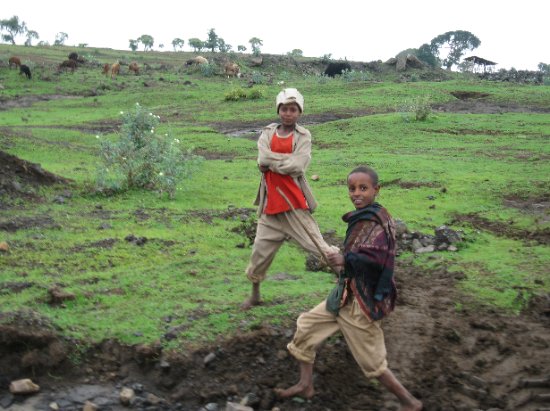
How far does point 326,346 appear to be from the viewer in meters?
4.60

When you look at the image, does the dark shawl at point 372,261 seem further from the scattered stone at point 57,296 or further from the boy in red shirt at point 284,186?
the scattered stone at point 57,296

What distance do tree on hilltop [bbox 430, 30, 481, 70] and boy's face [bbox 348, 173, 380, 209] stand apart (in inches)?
2875


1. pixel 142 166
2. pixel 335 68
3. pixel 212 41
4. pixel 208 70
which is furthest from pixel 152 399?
pixel 212 41

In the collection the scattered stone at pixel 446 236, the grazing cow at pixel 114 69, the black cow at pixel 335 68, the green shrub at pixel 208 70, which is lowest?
the scattered stone at pixel 446 236

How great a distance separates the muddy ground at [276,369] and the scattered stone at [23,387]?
0.04m

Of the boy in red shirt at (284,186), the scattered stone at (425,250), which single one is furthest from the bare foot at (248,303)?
the scattered stone at (425,250)

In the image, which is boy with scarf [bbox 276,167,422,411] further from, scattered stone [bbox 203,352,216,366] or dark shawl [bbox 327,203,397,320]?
scattered stone [bbox 203,352,216,366]

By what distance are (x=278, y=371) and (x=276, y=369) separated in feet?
0.08

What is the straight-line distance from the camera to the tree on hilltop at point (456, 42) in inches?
2854

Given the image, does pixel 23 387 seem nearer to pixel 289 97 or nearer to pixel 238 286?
pixel 238 286

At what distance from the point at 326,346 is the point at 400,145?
38.0 feet

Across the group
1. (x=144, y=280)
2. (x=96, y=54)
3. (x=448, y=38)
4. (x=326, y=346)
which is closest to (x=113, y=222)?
(x=144, y=280)

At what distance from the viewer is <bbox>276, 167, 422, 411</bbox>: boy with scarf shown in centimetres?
360

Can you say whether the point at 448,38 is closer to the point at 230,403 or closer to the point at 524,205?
the point at 524,205
